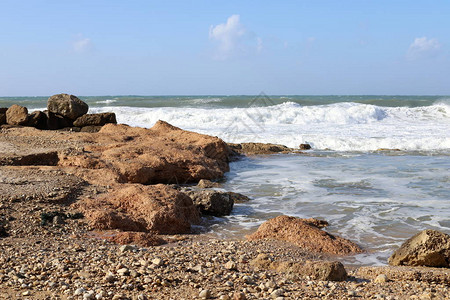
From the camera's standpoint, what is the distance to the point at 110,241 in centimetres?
488

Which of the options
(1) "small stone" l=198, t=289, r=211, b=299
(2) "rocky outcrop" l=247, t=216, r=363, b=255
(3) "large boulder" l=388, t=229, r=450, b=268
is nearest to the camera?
(1) "small stone" l=198, t=289, r=211, b=299

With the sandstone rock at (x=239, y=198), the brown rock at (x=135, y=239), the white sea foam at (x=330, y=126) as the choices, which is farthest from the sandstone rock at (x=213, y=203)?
the white sea foam at (x=330, y=126)

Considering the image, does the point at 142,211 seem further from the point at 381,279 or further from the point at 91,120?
the point at 91,120

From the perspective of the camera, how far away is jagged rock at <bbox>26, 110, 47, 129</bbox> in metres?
12.6

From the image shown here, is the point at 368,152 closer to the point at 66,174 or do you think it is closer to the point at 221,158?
the point at 221,158

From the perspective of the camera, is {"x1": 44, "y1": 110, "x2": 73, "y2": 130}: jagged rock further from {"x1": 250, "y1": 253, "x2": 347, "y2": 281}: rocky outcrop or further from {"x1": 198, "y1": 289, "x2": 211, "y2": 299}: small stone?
{"x1": 198, "y1": 289, "x2": 211, "y2": 299}: small stone

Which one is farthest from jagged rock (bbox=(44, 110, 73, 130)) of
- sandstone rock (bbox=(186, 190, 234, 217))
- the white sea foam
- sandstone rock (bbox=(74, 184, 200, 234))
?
sandstone rock (bbox=(186, 190, 234, 217))

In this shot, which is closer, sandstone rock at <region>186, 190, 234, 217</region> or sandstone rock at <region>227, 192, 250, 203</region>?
sandstone rock at <region>186, 190, 234, 217</region>

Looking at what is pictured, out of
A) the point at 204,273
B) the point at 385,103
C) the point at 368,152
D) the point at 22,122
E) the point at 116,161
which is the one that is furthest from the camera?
the point at 385,103

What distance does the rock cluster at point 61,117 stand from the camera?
1259 centimetres

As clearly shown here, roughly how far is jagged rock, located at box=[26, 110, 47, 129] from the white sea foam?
6.32 m

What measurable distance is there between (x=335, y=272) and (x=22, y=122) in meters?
10.8

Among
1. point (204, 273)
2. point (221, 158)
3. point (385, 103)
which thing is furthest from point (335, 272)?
point (385, 103)

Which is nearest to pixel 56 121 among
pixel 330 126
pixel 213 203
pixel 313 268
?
pixel 213 203
